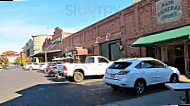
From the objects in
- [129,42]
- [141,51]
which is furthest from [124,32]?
[141,51]

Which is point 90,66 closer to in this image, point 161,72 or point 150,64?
point 150,64

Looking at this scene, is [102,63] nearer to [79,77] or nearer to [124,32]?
[79,77]

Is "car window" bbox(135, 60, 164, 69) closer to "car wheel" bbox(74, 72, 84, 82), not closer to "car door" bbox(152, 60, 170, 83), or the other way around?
"car door" bbox(152, 60, 170, 83)

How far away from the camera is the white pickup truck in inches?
450

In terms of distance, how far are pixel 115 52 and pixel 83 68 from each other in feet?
29.3

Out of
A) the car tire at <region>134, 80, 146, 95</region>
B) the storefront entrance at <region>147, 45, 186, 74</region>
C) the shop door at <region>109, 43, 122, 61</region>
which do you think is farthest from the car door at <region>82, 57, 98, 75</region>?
the shop door at <region>109, 43, 122, 61</region>

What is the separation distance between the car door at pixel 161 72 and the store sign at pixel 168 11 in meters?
5.69

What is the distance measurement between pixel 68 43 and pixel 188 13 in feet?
87.0

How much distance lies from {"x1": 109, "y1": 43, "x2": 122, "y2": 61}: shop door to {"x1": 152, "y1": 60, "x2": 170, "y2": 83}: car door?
34.6ft

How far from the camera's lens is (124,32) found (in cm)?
1772

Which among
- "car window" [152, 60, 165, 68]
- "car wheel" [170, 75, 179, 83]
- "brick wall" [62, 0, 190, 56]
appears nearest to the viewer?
"car window" [152, 60, 165, 68]

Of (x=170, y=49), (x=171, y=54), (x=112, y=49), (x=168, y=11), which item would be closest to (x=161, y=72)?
(x=168, y=11)

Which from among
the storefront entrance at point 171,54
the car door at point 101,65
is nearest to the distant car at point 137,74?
the car door at point 101,65

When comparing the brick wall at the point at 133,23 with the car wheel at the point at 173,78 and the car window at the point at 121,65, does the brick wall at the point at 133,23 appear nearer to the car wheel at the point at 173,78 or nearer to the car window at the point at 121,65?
the car wheel at the point at 173,78
